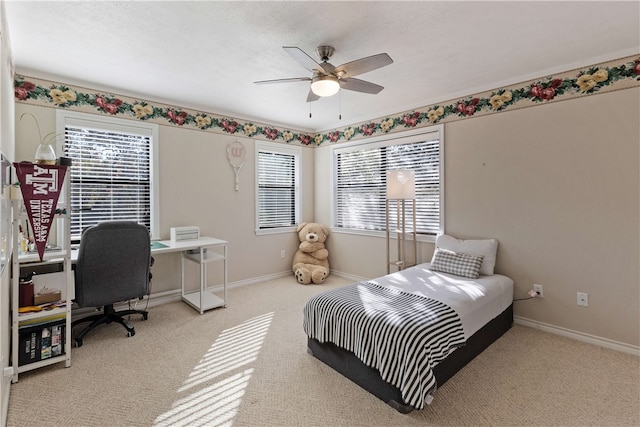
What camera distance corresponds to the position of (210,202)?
404 cm

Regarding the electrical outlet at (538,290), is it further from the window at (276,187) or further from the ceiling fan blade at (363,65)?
the window at (276,187)

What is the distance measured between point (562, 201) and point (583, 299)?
34.5 inches

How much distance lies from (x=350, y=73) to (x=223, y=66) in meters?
1.20

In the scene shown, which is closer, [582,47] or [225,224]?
[582,47]

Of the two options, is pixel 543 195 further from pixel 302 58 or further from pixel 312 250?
pixel 312 250

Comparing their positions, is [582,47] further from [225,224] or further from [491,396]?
[225,224]

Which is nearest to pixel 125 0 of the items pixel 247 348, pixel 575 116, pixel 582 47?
pixel 247 348

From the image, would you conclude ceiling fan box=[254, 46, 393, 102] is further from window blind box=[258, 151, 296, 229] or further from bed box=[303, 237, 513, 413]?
window blind box=[258, 151, 296, 229]

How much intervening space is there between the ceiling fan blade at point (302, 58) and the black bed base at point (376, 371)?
2.01 metres

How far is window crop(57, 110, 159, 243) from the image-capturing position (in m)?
3.13

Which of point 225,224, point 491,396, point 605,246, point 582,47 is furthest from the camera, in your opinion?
point 225,224

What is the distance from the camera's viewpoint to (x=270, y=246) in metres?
4.70

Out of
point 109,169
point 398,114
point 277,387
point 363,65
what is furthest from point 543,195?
point 109,169

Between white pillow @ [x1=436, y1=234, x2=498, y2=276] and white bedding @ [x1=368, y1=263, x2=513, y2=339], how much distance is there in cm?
11
